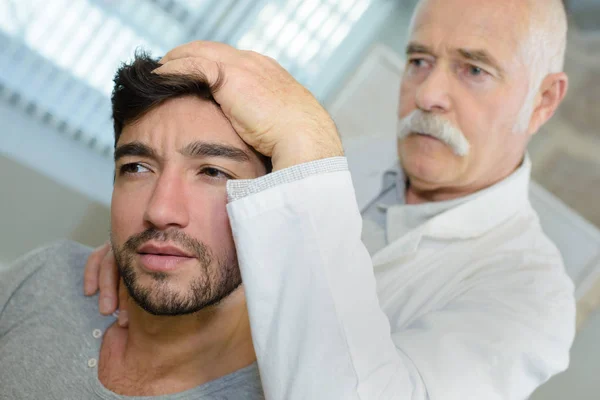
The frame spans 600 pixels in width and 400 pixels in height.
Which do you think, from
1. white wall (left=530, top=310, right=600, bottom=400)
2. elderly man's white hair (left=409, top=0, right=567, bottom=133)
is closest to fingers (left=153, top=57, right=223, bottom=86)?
elderly man's white hair (left=409, top=0, right=567, bottom=133)

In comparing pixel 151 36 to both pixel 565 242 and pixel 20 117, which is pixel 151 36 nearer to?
pixel 20 117

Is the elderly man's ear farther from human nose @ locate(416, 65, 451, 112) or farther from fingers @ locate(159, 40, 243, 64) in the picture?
fingers @ locate(159, 40, 243, 64)

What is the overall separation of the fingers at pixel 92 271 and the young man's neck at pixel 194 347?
18 centimetres

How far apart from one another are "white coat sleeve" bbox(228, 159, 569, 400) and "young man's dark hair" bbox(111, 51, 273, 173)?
0.26 meters

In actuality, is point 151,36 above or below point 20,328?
above

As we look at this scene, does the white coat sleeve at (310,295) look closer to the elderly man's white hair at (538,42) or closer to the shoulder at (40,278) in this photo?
the shoulder at (40,278)

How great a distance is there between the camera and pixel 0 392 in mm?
1061

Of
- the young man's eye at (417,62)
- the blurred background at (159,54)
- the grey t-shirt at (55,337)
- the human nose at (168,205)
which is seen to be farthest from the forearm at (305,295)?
the blurred background at (159,54)

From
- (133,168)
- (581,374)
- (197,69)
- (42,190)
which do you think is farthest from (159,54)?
(581,374)

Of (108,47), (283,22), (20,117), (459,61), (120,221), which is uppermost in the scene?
(459,61)

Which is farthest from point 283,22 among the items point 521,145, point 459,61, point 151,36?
point 521,145

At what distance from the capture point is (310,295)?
0.77 m

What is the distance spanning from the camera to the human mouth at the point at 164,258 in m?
0.93

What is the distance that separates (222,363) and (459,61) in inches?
34.7
